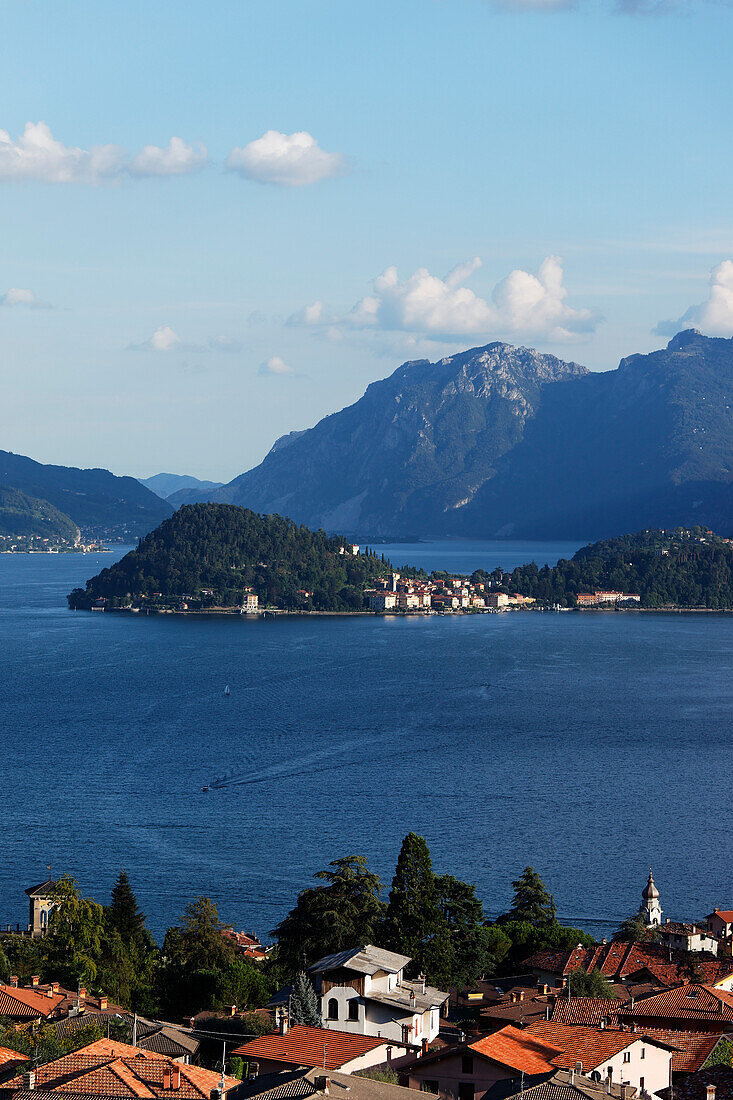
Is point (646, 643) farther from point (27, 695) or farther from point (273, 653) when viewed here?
point (27, 695)

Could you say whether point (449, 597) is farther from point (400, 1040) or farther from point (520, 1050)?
point (520, 1050)

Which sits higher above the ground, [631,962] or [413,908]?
[413,908]

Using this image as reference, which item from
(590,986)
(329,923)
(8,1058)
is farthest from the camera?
(329,923)

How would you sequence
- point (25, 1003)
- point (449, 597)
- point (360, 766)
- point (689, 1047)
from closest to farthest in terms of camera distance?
point (689, 1047), point (25, 1003), point (360, 766), point (449, 597)

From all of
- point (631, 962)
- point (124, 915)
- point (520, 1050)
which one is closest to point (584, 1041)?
point (520, 1050)

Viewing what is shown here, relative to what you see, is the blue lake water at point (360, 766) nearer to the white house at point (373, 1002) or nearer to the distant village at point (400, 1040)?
the distant village at point (400, 1040)

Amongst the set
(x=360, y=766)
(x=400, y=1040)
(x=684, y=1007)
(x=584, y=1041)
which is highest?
(x=584, y=1041)

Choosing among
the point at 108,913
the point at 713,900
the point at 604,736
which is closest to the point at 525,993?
the point at 108,913
